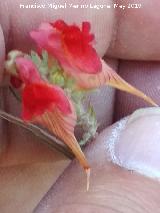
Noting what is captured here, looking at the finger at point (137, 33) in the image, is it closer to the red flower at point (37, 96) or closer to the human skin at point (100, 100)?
the human skin at point (100, 100)

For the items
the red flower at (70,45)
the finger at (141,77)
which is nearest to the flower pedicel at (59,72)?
the red flower at (70,45)

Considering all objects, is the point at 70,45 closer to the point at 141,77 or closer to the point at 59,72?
the point at 59,72

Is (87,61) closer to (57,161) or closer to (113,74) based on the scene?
(113,74)

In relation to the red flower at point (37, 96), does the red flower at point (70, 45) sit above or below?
above

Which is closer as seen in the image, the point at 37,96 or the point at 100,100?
the point at 37,96

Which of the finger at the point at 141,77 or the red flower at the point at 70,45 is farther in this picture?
the finger at the point at 141,77

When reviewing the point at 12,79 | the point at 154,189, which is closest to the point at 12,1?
the point at 12,79

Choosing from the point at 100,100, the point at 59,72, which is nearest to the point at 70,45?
the point at 59,72

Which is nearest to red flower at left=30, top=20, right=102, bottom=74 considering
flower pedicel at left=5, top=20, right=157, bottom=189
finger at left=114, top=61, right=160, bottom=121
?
flower pedicel at left=5, top=20, right=157, bottom=189
